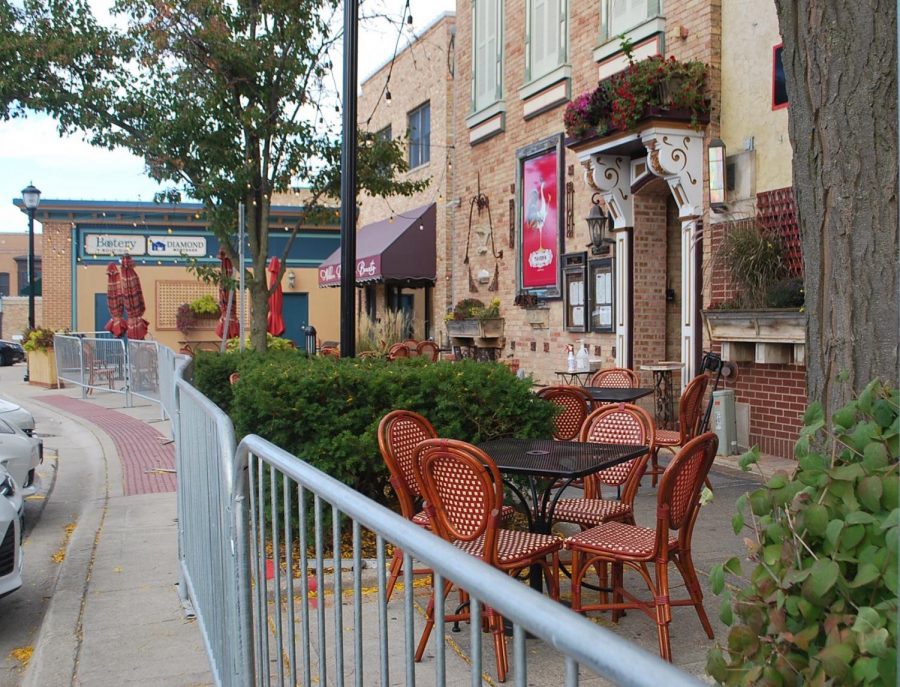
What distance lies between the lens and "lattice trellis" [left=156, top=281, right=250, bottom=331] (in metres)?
30.3

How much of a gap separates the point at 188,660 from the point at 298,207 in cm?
2837

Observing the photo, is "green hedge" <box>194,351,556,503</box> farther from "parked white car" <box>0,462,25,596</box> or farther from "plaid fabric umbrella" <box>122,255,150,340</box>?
"plaid fabric umbrella" <box>122,255,150,340</box>

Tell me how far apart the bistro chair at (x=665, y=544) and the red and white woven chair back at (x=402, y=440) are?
1041 millimetres

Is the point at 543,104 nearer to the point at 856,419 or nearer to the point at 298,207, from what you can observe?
the point at 856,419

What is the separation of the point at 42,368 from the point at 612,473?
829 inches

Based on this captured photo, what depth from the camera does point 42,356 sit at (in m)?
22.9

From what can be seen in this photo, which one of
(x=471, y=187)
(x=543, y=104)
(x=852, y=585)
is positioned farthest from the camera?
(x=471, y=187)

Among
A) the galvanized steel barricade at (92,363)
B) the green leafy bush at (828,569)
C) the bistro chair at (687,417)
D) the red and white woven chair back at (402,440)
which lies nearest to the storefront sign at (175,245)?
the galvanized steel barricade at (92,363)

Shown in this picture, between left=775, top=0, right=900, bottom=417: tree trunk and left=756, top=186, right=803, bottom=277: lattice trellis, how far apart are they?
6.35 meters

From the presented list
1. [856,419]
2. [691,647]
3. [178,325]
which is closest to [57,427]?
[691,647]

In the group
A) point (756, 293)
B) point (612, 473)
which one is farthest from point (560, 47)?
point (612, 473)

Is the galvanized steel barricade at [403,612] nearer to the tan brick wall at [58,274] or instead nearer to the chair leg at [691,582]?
the chair leg at [691,582]

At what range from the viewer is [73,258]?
30297mm

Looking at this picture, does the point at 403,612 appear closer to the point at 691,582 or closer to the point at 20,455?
the point at 691,582
